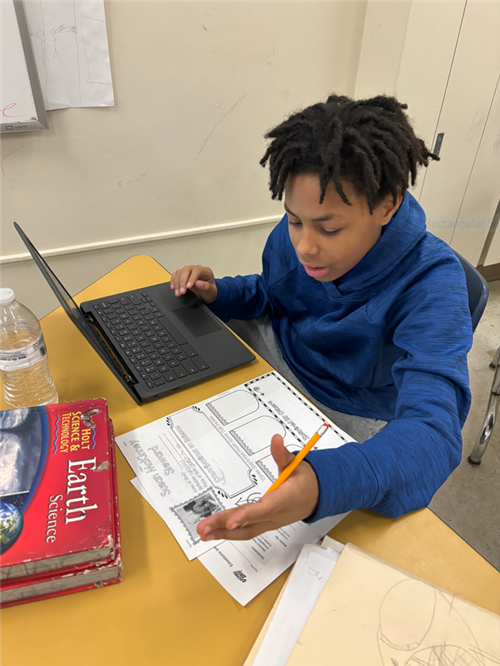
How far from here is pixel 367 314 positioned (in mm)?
760

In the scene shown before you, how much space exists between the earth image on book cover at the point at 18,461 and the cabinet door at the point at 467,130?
1926 millimetres

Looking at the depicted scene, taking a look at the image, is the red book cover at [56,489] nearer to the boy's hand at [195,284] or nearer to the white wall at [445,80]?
the boy's hand at [195,284]

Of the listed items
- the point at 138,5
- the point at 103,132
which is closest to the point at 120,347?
the point at 103,132

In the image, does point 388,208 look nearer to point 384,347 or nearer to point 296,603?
point 384,347

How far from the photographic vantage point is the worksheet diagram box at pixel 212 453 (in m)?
0.55

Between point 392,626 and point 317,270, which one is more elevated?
point 317,270

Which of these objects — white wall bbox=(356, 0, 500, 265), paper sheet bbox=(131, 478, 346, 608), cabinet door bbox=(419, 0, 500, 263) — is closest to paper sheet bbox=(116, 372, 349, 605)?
paper sheet bbox=(131, 478, 346, 608)

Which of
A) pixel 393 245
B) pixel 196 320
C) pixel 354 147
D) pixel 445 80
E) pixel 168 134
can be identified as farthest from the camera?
pixel 445 80

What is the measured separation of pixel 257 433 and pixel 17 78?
124cm

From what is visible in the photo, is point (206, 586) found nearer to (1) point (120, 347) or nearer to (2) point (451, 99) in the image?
(1) point (120, 347)

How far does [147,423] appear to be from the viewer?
637 mm

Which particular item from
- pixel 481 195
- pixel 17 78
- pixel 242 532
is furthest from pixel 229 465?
pixel 481 195

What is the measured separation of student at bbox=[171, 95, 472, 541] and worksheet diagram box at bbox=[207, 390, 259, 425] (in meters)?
0.19

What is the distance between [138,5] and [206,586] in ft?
5.01
